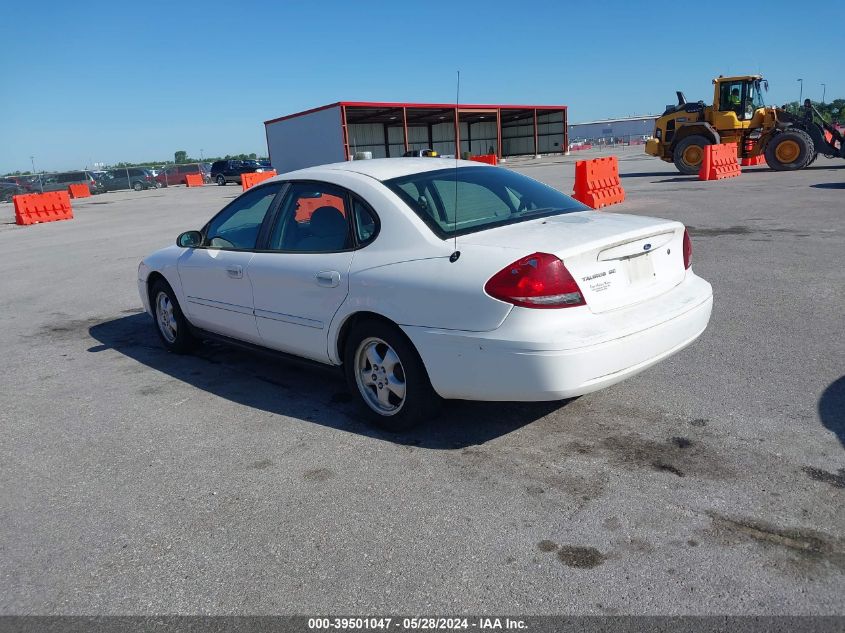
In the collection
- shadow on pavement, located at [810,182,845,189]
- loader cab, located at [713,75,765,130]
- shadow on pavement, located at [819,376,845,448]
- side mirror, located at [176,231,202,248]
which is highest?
loader cab, located at [713,75,765,130]

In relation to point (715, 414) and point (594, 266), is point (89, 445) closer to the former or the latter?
point (594, 266)

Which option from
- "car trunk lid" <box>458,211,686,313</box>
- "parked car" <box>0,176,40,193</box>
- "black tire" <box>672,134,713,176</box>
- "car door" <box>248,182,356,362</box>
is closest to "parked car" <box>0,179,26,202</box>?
"parked car" <box>0,176,40,193</box>

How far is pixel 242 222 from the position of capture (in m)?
5.12

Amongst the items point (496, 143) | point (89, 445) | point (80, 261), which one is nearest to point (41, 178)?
point (496, 143)

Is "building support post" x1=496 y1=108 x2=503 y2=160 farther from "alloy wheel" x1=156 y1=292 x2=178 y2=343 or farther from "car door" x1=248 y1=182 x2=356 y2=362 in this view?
"car door" x1=248 y1=182 x2=356 y2=362

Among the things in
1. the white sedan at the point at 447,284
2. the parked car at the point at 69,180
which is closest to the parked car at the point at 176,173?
the parked car at the point at 69,180

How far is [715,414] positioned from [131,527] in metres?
3.18

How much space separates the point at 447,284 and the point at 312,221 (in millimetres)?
1366

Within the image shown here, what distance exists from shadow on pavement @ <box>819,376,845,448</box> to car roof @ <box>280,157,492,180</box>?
2.64 meters

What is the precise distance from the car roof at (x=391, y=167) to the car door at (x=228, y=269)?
388mm

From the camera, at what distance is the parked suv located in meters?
44.6

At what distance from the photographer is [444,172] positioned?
4.51 metres

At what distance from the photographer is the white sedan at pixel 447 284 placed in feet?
11.1

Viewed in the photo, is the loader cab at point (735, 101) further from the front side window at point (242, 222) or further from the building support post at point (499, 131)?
the building support post at point (499, 131)
